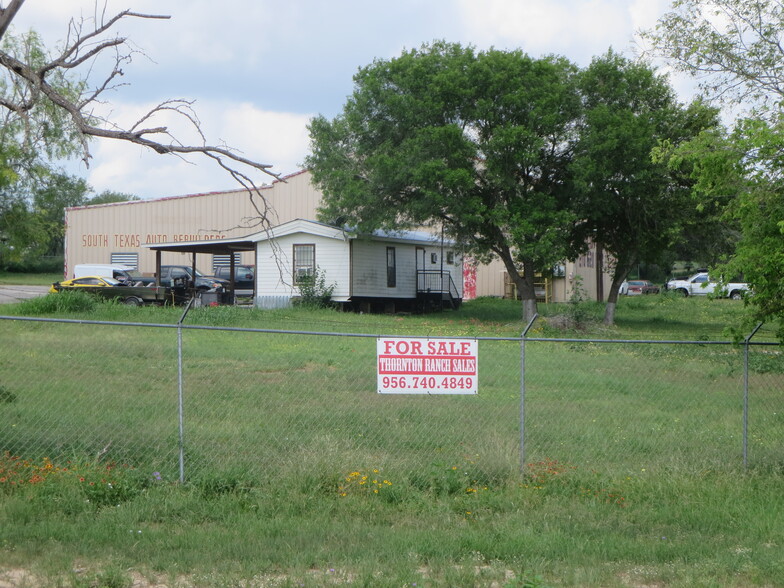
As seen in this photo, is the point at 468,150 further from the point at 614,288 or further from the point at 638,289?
the point at 638,289

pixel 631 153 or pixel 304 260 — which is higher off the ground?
pixel 631 153

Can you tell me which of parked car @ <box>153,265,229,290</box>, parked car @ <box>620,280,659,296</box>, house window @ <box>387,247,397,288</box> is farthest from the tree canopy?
parked car @ <box>620,280,659,296</box>

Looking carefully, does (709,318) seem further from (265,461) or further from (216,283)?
(265,461)

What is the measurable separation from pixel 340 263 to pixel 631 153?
37.0 ft

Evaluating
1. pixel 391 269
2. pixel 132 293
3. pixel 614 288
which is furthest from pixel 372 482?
pixel 391 269

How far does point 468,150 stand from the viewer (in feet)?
88.1

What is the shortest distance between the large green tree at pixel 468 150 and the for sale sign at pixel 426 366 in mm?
18451

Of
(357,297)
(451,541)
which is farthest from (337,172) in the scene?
(451,541)

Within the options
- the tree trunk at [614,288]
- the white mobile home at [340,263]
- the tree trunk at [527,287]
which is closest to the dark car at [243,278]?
the white mobile home at [340,263]

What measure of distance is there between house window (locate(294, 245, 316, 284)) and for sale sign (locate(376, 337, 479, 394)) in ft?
76.9

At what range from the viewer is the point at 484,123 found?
27.9 metres

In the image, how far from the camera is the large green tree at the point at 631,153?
26.2 meters

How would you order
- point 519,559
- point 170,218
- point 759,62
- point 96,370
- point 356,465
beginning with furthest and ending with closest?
point 170,218 < point 759,62 < point 96,370 < point 356,465 < point 519,559

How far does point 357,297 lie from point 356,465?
23.3m
